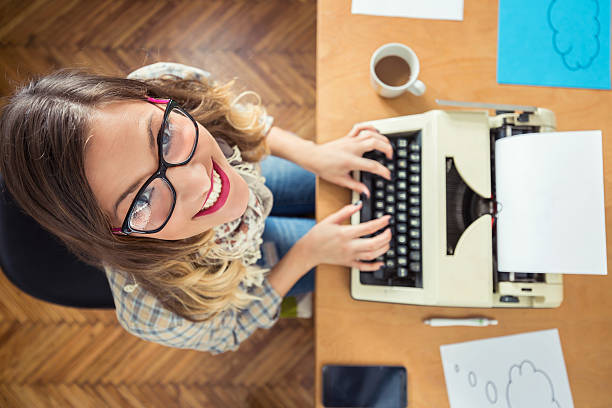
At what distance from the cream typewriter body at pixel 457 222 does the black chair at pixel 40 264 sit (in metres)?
0.52

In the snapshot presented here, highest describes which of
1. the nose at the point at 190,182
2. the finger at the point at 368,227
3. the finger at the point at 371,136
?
the finger at the point at 371,136

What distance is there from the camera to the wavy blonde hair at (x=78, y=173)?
53 centimetres

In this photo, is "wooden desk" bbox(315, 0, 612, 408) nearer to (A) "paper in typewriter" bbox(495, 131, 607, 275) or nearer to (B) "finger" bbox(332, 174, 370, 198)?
(B) "finger" bbox(332, 174, 370, 198)

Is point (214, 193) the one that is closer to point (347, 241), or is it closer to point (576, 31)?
point (347, 241)

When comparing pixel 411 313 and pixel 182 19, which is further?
pixel 182 19

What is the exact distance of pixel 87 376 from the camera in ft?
4.72

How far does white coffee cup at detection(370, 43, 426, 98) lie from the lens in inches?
30.3

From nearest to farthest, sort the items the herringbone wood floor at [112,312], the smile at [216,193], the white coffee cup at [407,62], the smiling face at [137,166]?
1. the smiling face at [137,166]
2. the smile at [216,193]
3. the white coffee cup at [407,62]
4. the herringbone wood floor at [112,312]


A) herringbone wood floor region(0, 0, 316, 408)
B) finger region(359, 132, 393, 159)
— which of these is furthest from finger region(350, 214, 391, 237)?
herringbone wood floor region(0, 0, 316, 408)

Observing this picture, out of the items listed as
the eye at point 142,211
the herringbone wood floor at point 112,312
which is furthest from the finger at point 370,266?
the herringbone wood floor at point 112,312

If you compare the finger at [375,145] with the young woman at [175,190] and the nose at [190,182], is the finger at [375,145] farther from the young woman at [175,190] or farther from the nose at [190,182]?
the nose at [190,182]

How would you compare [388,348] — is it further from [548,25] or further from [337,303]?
[548,25]

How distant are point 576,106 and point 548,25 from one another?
18cm

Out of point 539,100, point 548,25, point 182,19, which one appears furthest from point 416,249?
point 182,19
